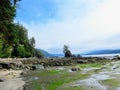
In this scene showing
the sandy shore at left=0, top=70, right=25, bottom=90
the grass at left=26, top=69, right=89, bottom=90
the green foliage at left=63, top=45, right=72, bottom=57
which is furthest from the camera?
the green foliage at left=63, top=45, right=72, bottom=57

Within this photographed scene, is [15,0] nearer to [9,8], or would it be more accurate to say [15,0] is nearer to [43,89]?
[9,8]

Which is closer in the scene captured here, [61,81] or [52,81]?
[61,81]

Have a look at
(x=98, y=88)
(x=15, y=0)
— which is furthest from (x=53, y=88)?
(x=15, y=0)

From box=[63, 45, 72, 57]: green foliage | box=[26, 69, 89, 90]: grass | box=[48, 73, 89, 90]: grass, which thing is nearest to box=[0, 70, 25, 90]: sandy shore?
box=[26, 69, 89, 90]: grass

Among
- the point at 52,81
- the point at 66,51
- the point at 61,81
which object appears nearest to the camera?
the point at 61,81

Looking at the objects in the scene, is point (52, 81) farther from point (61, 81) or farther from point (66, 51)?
point (66, 51)

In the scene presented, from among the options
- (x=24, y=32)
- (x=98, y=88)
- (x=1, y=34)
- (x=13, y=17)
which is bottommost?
(x=98, y=88)

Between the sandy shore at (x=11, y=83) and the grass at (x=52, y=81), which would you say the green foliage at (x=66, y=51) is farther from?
the sandy shore at (x=11, y=83)

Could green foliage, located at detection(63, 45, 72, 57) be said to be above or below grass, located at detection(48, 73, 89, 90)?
above

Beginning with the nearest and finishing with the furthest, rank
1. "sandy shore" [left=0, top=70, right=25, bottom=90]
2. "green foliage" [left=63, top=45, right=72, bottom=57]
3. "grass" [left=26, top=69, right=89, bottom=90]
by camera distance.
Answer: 1. "sandy shore" [left=0, top=70, right=25, bottom=90]
2. "grass" [left=26, top=69, right=89, bottom=90]
3. "green foliage" [left=63, top=45, right=72, bottom=57]

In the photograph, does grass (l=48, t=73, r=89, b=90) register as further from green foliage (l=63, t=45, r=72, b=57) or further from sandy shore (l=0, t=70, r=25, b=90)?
green foliage (l=63, t=45, r=72, b=57)

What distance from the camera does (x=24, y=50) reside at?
14925cm

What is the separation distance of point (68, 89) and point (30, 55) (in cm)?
13001

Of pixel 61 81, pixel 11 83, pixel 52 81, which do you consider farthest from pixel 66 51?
pixel 11 83
